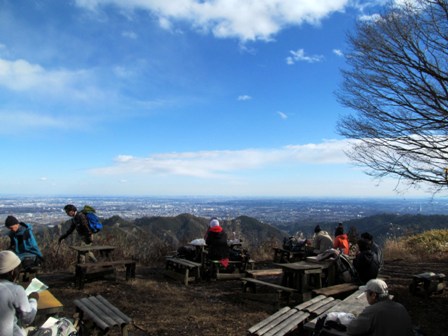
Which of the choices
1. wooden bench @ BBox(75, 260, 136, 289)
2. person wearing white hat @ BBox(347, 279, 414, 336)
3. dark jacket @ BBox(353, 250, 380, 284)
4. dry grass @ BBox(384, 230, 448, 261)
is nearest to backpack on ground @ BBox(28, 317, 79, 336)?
person wearing white hat @ BBox(347, 279, 414, 336)

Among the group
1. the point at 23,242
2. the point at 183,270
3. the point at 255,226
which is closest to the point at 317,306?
the point at 183,270

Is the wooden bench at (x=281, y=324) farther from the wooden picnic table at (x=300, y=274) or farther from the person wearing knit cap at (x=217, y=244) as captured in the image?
the person wearing knit cap at (x=217, y=244)

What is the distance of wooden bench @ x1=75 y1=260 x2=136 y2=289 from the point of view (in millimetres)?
7426

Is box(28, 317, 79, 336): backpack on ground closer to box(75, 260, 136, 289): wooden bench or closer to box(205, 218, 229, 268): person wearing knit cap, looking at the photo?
box(75, 260, 136, 289): wooden bench

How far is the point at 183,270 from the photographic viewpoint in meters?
8.84

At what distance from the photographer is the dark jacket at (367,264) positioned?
659 centimetres

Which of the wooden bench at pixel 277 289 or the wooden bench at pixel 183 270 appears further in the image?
the wooden bench at pixel 183 270

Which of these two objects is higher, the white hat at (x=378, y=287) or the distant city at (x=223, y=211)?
the white hat at (x=378, y=287)

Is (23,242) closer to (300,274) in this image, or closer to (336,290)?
(300,274)

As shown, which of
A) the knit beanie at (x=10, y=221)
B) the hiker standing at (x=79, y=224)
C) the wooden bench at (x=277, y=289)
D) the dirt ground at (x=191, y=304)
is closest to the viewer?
the dirt ground at (x=191, y=304)

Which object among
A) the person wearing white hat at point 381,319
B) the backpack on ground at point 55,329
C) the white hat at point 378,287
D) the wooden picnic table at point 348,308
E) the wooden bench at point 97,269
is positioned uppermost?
the white hat at point 378,287

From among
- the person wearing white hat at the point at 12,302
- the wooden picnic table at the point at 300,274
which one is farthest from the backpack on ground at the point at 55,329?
the wooden picnic table at the point at 300,274

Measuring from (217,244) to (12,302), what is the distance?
5.99 meters

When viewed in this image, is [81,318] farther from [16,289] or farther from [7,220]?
[7,220]
